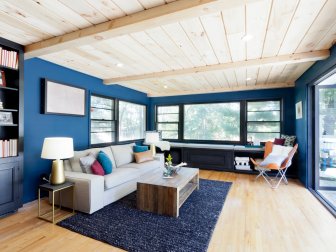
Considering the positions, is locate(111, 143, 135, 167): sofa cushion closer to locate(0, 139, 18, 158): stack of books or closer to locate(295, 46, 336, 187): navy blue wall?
locate(0, 139, 18, 158): stack of books

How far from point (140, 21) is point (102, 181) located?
220 centimetres

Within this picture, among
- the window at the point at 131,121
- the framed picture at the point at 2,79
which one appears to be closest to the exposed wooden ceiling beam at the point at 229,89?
the window at the point at 131,121

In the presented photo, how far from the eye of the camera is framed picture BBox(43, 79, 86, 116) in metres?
3.18

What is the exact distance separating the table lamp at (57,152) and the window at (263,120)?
15.4ft

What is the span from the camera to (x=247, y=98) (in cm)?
534

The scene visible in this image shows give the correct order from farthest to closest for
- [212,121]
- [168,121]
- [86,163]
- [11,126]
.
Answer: [168,121] < [212,121] < [86,163] < [11,126]

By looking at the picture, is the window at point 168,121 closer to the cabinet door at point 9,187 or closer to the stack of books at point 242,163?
the stack of books at point 242,163

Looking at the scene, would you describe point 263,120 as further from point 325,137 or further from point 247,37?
point 247,37

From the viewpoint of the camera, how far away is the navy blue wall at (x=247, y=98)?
4.87 meters

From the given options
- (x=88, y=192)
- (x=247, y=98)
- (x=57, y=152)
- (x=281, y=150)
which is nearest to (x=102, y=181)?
(x=88, y=192)

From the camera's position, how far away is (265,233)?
2162 millimetres

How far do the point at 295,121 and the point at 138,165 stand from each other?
3997mm

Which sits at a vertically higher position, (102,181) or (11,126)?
(11,126)

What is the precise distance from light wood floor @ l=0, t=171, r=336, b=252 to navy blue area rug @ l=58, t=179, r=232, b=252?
106 mm
